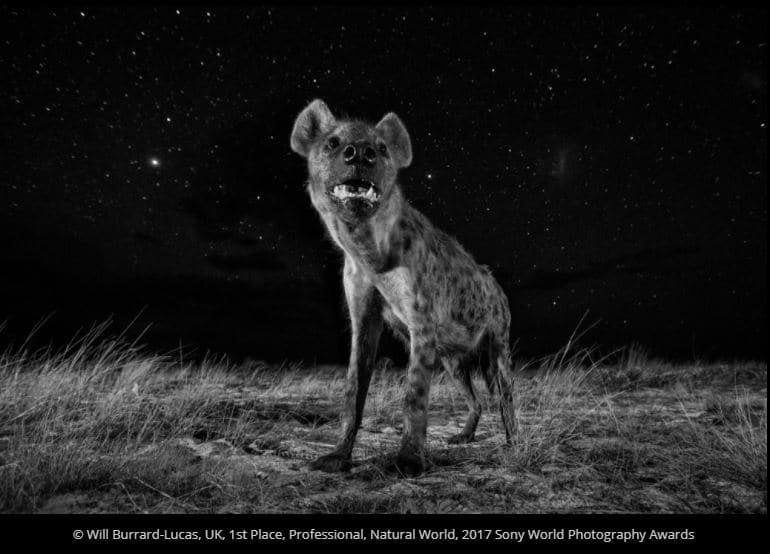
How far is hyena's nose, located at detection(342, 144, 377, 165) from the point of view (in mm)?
3074

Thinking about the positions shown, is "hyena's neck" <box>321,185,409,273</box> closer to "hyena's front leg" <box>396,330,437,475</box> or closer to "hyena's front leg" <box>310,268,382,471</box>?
"hyena's front leg" <box>310,268,382,471</box>

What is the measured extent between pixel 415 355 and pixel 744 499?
215 cm

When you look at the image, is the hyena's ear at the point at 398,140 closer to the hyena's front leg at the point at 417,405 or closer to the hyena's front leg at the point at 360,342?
the hyena's front leg at the point at 360,342

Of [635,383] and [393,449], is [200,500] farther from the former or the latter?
[635,383]

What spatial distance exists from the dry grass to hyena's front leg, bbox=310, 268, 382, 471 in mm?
381

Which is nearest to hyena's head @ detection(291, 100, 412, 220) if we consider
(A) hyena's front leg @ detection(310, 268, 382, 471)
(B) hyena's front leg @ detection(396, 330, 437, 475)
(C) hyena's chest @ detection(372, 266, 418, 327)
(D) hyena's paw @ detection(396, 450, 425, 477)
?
(C) hyena's chest @ detection(372, 266, 418, 327)

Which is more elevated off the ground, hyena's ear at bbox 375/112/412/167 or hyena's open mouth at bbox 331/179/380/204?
hyena's ear at bbox 375/112/412/167

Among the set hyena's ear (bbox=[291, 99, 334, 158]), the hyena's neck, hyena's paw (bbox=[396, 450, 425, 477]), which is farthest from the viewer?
hyena's ear (bbox=[291, 99, 334, 158])

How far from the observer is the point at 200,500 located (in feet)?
8.34

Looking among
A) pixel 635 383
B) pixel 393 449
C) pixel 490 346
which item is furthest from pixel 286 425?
pixel 635 383

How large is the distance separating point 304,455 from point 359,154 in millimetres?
2394

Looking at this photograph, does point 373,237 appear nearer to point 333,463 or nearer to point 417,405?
point 417,405

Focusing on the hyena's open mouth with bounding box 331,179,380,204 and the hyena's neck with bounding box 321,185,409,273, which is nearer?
the hyena's open mouth with bounding box 331,179,380,204
